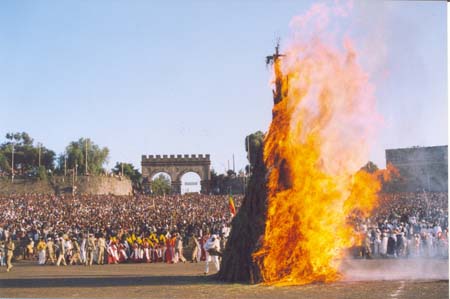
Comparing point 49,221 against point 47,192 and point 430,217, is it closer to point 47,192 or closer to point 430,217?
point 47,192

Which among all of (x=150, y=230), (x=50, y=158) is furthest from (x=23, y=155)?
(x=150, y=230)

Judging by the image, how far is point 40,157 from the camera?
51125 mm

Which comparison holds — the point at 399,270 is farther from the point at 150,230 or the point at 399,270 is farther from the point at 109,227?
the point at 109,227

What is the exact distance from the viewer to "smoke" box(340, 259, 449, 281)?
14242 mm

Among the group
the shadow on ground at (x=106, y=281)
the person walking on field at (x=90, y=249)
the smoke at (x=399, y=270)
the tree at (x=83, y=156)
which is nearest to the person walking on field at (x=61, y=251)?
the person walking on field at (x=90, y=249)

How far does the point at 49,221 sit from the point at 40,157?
21.3 metres

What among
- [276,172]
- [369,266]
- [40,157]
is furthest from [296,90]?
[40,157]

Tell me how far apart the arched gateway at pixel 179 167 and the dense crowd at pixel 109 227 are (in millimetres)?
20003

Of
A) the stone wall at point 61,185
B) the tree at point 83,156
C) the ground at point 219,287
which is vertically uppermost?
the tree at point 83,156

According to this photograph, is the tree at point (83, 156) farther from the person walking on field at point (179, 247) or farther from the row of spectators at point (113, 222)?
the person walking on field at point (179, 247)

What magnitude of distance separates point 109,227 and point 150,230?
7.60 ft

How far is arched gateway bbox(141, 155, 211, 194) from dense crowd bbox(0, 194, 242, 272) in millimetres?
20003

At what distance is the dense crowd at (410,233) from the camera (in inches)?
855

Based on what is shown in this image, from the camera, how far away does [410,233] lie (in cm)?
2305
